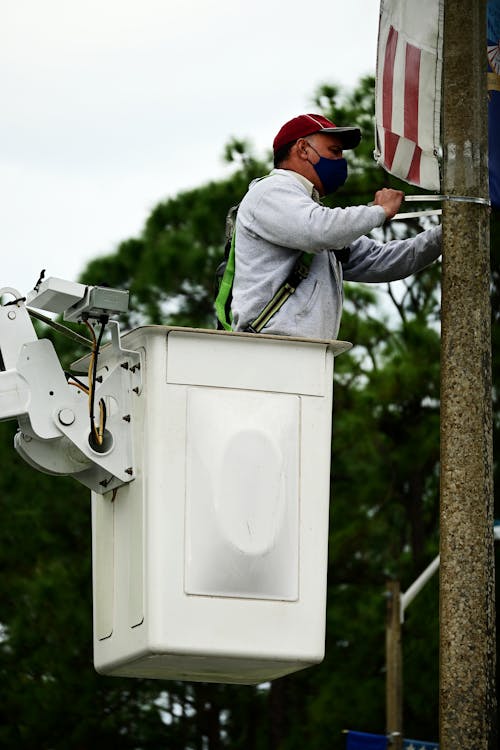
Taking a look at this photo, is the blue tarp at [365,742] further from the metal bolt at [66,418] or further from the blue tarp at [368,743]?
the metal bolt at [66,418]

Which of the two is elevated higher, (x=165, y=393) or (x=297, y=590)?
(x=165, y=393)

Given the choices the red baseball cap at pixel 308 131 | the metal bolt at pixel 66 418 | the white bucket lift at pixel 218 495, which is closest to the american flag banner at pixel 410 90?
the red baseball cap at pixel 308 131

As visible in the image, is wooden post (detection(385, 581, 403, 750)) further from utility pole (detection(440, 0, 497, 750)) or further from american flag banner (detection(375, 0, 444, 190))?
utility pole (detection(440, 0, 497, 750))

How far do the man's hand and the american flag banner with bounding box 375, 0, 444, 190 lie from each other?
1.01 feet

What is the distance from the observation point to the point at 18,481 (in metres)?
23.5

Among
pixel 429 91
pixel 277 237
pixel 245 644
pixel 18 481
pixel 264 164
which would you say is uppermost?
pixel 264 164

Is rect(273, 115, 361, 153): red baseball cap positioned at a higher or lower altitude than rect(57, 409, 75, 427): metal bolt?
higher

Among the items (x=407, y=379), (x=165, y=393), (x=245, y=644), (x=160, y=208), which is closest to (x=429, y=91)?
(x=165, y=393)

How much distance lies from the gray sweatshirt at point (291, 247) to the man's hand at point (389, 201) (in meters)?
0.05

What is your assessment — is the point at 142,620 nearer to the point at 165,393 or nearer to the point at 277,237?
the point at 165,393

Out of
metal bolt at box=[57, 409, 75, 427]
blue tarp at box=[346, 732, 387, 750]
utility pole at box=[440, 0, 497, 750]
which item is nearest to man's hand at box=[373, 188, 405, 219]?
utility pole at box=[440, 0, 497, 750]

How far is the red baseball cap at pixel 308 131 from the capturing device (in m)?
6.74

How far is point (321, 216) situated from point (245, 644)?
162 centimetres

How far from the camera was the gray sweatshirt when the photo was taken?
247 inches
